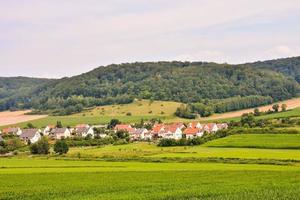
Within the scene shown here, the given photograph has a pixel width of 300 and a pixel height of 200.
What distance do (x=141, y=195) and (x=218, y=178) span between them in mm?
12286

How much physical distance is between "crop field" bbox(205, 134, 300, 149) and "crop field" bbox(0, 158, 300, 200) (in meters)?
30.2

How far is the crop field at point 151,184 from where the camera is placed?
39.2 metres

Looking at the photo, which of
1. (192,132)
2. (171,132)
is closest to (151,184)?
(192,132)

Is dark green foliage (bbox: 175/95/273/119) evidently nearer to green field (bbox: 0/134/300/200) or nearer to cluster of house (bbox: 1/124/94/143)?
cluster of house (bbox: 1/124/94/143)

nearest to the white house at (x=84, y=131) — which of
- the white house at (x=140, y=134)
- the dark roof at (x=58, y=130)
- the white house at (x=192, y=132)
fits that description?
the dark roof at (x=58, y=130)

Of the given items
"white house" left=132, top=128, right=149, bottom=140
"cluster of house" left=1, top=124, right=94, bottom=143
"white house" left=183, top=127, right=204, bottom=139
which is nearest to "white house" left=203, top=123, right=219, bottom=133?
"white house" left=183, top=127, right=204, bottom=139

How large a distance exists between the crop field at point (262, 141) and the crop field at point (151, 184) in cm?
3022

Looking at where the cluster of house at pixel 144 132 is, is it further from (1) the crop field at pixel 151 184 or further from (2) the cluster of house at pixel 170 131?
(1) the crop field at pixel 151 184

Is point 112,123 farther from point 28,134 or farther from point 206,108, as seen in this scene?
point 206,108

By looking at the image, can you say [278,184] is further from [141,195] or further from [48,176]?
[48,176]

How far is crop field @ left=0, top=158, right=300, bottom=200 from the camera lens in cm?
3922

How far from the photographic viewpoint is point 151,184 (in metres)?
45.8

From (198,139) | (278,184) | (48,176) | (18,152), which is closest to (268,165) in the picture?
(278,184)

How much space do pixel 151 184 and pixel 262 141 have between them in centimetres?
5359
